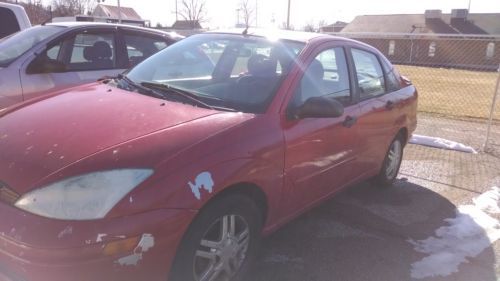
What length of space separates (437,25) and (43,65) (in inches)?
2184

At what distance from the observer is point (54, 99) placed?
332 cm

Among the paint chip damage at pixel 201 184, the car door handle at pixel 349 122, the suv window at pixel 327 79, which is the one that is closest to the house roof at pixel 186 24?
the suv window at pixel 327 79

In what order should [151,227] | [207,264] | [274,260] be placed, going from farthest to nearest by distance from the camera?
[274,260] < [207,264] < [151,227]

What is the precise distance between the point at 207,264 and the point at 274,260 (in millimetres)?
925

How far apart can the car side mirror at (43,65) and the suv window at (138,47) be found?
109 cm

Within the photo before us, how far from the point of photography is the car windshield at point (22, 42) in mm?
5480

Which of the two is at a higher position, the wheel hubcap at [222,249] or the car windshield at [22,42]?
the car windshield at [22,42]

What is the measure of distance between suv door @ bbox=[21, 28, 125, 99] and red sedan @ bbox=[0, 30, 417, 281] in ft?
6.39

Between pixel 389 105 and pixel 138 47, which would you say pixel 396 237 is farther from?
pixel 138 47

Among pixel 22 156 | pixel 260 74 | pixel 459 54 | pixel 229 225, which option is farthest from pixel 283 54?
pixel 459 54

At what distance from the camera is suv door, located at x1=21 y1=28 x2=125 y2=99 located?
5.39 metres

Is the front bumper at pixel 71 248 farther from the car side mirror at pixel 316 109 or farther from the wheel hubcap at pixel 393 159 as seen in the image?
the wheel hubcap at pixel 393 159

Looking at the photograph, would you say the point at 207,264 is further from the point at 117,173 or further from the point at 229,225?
the point at 117,173

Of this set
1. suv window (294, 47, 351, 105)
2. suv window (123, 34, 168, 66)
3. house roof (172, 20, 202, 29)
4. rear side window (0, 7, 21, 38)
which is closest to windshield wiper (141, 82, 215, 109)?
suv window (294, 47, 351, 105)
